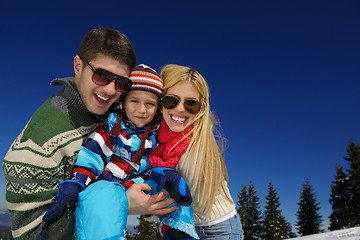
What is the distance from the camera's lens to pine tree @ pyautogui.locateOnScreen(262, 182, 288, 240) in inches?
Result: 1626

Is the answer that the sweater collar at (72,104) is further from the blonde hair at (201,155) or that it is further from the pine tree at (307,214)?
the pine tree at (307,214)

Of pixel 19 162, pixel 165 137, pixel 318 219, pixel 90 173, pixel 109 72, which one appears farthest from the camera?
pixel 318 219

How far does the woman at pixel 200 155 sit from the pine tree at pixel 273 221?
40404 mm

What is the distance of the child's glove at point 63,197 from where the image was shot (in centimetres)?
286

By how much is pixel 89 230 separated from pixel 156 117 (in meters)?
2.01

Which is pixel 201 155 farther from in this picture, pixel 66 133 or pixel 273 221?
pixel 273 221

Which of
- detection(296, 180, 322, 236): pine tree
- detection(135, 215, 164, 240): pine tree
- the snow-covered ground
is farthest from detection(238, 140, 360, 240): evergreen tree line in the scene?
the snow-covered ground

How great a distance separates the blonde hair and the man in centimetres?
60

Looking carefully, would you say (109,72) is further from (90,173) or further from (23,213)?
(23,213)

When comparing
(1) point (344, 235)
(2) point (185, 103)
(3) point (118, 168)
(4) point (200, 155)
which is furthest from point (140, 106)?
(1) point (344, 235)

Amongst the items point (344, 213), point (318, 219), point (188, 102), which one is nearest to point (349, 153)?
point (344, 213)

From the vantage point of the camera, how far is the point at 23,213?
318 centimetres

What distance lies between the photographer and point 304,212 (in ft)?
129

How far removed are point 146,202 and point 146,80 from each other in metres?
1.63
